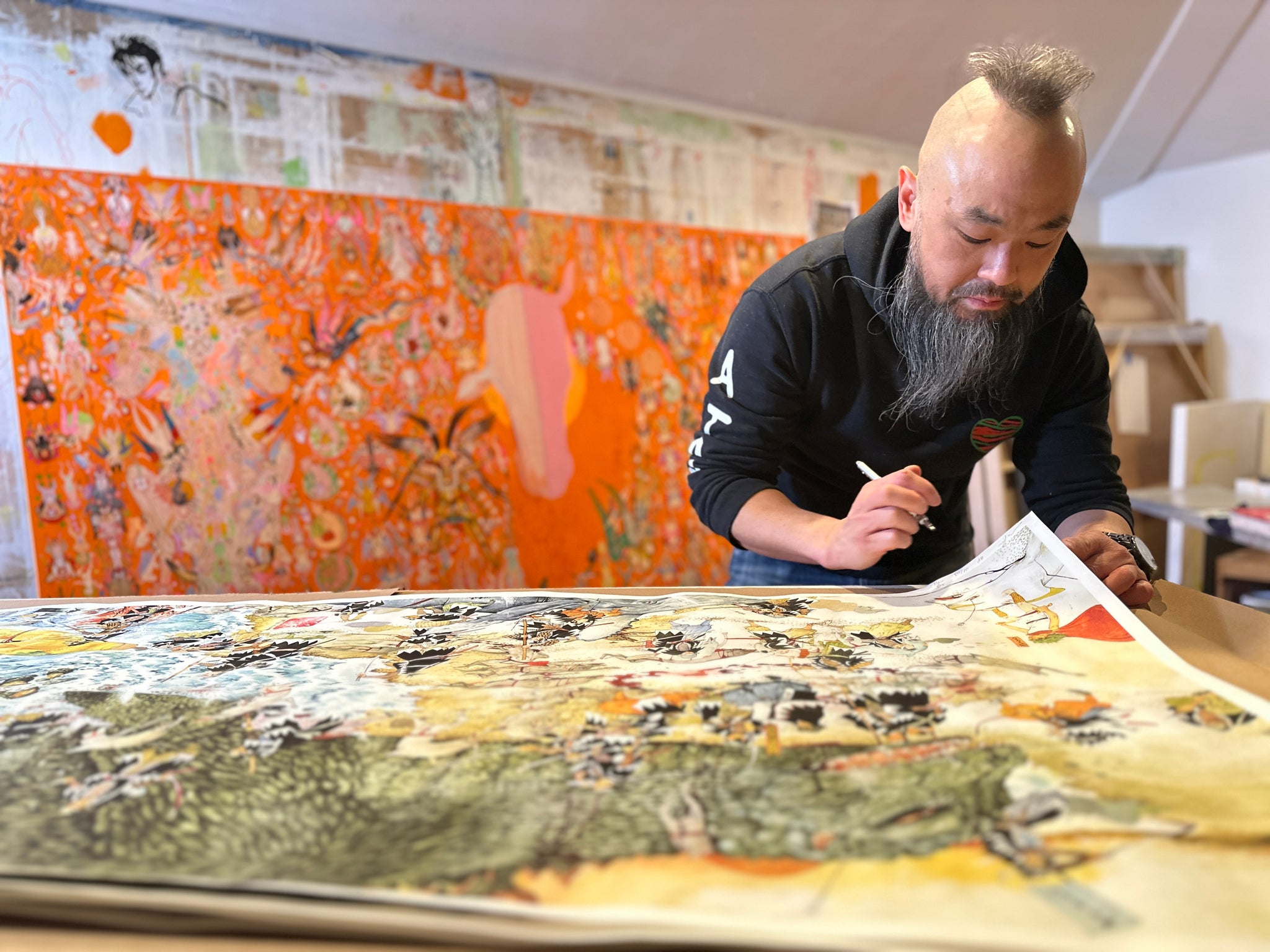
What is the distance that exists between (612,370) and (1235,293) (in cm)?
243

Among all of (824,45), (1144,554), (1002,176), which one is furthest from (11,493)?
(824,45)

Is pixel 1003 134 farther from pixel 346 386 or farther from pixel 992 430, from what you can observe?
pixel 346 386

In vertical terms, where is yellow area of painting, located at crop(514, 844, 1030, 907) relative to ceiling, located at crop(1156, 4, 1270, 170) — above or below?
below

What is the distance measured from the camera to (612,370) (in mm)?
2910

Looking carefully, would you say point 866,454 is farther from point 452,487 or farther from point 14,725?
point 452,487

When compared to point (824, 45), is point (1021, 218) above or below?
below

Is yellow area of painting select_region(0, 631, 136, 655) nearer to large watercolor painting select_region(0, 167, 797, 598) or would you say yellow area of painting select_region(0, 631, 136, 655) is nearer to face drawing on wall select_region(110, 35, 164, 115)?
large watercolor painting select_region(0, 167, 797, 598)

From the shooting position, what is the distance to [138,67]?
2115 mm

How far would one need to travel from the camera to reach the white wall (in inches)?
125

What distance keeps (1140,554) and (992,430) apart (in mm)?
271

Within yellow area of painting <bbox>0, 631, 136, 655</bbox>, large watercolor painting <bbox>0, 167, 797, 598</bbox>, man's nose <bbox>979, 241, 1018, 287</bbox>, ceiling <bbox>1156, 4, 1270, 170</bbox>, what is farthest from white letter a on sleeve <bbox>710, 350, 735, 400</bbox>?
ceiling <bbox>1156, 4, 1270, 170</bbox>

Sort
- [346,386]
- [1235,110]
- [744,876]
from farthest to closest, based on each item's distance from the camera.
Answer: [1235,110], [346,386], [744,876]

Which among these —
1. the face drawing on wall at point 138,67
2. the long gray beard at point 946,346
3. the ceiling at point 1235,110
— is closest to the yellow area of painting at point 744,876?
the long gray beard at point 946,346

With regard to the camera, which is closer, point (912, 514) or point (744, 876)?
point (744, 876)
